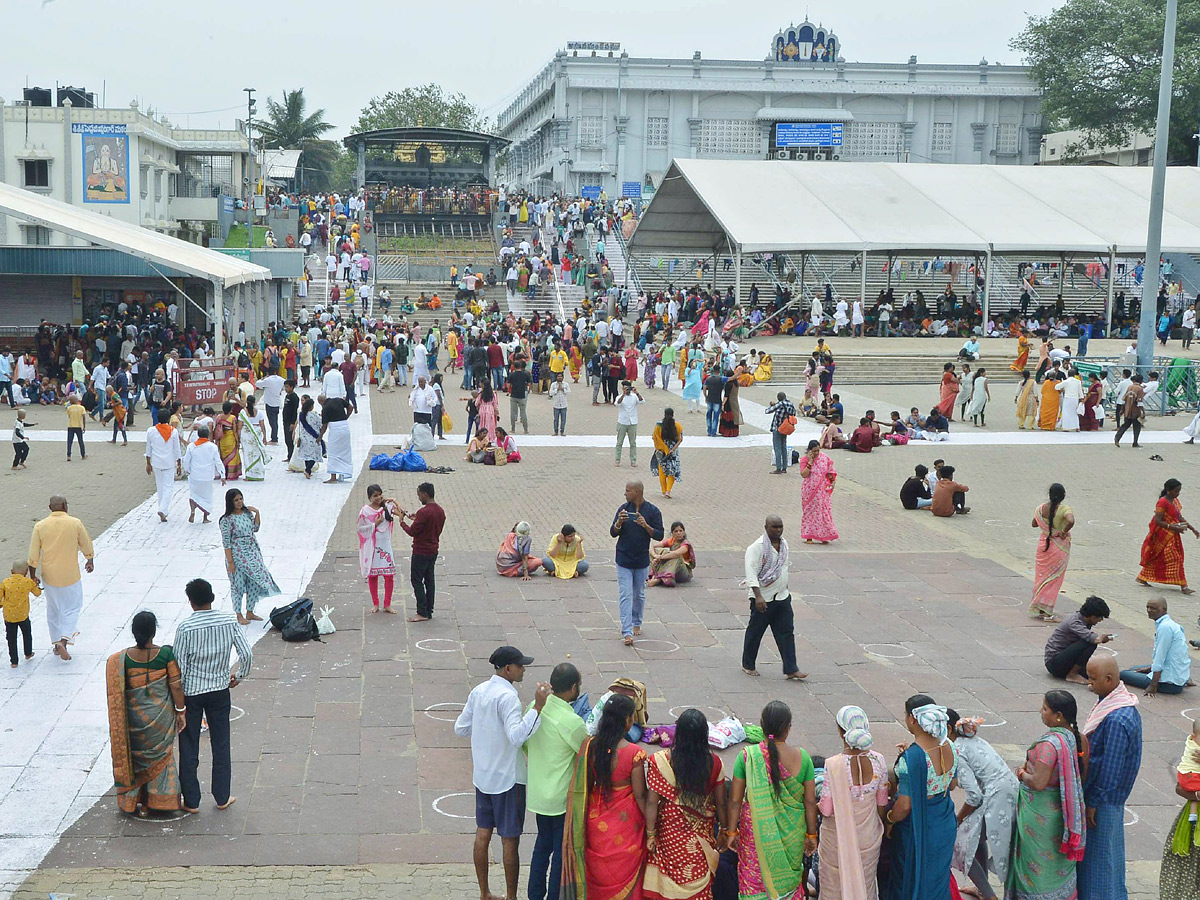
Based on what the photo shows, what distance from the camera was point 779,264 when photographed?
145 ft

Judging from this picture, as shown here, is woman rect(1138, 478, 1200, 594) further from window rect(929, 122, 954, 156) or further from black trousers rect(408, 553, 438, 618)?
window rect(929, 122, 954, 156)

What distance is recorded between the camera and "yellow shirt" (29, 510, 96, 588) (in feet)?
31.6

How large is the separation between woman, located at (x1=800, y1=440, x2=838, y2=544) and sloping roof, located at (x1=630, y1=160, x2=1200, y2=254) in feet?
65.7

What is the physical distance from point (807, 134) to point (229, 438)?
168 feet

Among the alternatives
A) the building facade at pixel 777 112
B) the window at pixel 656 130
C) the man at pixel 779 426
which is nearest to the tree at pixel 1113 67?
the building facade at pixel 777 112

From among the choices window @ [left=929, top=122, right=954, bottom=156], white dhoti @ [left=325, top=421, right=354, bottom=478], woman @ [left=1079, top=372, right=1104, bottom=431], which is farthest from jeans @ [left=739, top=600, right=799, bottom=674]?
window @ [left=929, top=122, right=954, bottom=156]

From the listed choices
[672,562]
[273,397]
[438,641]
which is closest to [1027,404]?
[672,562]

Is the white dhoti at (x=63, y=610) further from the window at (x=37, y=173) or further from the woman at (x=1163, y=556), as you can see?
the window at (x=37, y=173)

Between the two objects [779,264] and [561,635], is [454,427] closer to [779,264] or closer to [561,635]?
[561,635]

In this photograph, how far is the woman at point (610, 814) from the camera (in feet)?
17.7

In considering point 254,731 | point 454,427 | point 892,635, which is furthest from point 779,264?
point 254,731

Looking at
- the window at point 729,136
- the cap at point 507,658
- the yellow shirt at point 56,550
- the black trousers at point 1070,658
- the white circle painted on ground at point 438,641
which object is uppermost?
the window at point 729,136

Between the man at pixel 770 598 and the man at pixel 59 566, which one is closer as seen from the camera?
the man at pixel 770 598

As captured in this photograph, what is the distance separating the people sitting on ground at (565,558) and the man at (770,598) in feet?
11.1
